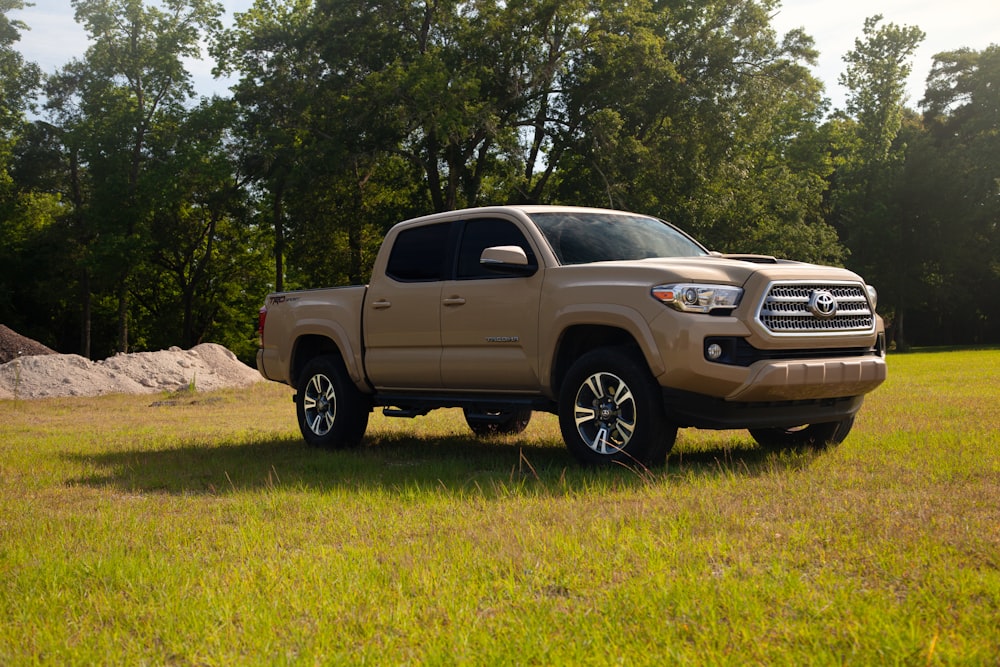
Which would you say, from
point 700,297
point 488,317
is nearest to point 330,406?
point 488,317

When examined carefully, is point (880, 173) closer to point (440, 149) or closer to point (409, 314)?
point (440, 149)

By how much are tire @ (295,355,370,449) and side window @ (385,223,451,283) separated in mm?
1177

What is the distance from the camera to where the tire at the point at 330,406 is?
9.88 m

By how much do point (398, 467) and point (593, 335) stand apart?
1.98 metres

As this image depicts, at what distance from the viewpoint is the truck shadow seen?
7.17 meters

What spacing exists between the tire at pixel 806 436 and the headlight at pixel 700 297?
1782mm

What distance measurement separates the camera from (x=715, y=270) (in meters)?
7.29

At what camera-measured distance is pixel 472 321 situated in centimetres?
857

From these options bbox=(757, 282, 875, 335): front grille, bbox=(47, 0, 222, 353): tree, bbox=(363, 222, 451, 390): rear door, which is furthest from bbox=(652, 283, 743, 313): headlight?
bbox=(47, 0, 222, 353): tree

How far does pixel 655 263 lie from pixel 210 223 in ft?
138

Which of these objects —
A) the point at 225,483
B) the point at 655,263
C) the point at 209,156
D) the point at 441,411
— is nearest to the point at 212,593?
the point at 225,483

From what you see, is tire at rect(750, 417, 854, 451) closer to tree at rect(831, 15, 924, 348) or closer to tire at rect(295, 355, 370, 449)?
tire at rect(295, 355, 370, 449)

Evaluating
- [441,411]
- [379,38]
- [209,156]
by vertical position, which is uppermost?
[379,38]

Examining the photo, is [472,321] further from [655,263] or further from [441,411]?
[441,411]
